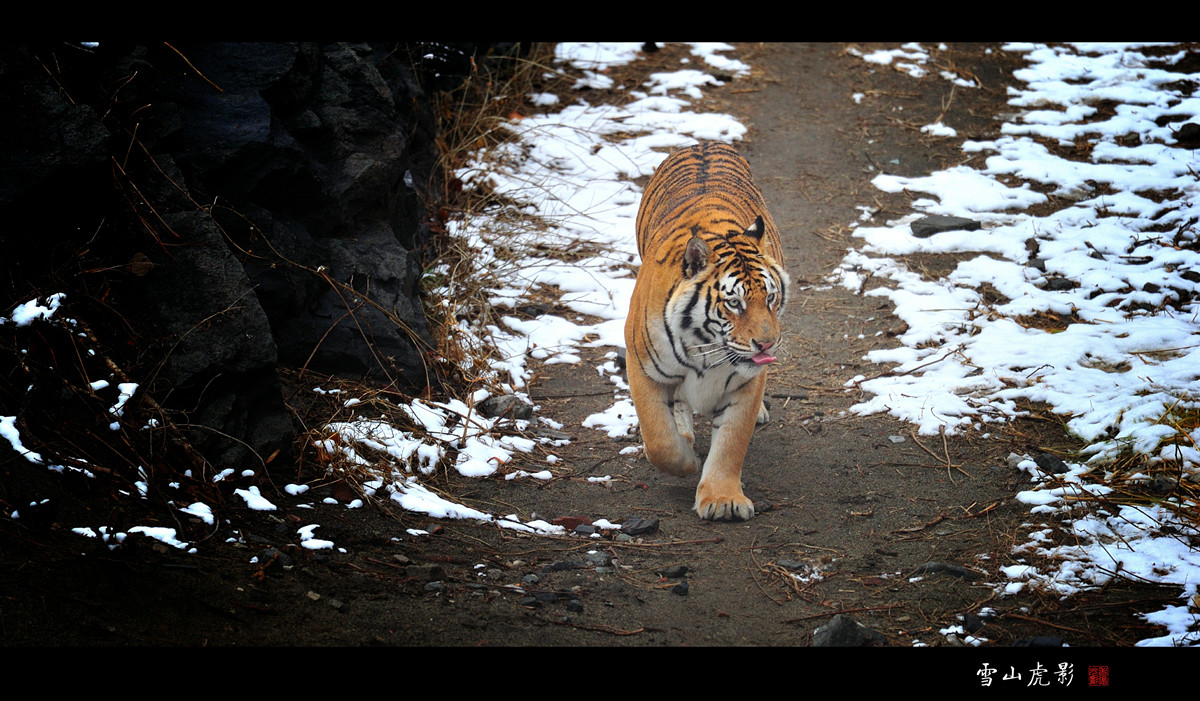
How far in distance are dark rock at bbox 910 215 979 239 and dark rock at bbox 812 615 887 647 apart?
14.0 ft

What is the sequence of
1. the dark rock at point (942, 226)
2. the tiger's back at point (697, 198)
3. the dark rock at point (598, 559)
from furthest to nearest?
the dark rock at point (942, 226), the tiger's back at point (697, 198), the dark rock at point (598, 559)

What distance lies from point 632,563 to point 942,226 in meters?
4.26

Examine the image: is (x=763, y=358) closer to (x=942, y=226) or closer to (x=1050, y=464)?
(x=1050, y=464)

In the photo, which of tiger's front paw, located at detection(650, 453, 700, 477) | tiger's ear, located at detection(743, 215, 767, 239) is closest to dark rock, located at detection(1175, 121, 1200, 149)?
tiger's ear, located at detection(743, 215, 767, 239)

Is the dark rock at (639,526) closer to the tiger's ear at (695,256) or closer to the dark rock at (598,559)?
the dark rock at (598,559)

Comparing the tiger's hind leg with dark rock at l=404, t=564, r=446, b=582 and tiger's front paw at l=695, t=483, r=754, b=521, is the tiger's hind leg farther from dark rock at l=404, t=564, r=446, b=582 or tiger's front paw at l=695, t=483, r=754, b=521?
dark rock at l=404, t=564, r=446, b=582

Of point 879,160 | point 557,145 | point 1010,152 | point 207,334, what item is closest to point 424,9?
point 207,334

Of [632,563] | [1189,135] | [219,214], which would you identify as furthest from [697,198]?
[1189,135]

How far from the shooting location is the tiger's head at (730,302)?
344 cm

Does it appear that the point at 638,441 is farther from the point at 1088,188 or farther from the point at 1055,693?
the point at 1088,188

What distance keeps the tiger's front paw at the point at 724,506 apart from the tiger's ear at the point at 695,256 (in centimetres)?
99

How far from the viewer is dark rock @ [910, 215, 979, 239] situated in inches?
244

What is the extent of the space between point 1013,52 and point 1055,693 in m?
8.56

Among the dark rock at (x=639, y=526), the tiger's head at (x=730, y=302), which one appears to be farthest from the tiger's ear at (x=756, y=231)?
the dark rock at (x=639, y=526)
